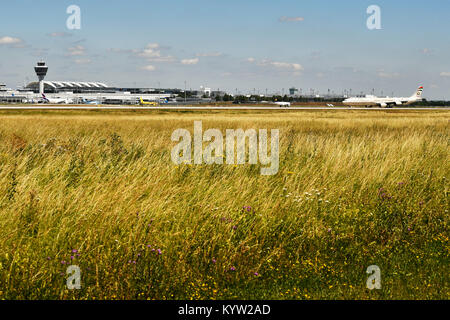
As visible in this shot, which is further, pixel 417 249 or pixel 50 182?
pixel 50 182

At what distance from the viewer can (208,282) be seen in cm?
573

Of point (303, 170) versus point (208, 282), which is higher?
point (303, 170)

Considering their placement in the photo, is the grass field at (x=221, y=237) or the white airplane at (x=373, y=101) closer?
the grass field at (x=221, y=237)

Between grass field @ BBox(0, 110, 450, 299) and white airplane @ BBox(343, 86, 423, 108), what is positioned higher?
white airplane @ BBox(343, 86, 423, 108)

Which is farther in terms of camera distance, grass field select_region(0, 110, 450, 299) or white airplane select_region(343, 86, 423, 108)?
white airplane select_region(343, 86, 423, 108)

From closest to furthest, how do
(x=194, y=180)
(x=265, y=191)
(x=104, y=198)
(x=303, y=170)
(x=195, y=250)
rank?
(x=195, y=250) → (x=104, y=198) → (x=265, y=191) → (x=194, y=180) → (x=303, y=170)

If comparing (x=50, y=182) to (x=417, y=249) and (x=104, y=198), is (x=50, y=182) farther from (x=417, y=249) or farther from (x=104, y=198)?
(x=417, y=249)

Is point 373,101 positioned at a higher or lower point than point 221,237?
higher

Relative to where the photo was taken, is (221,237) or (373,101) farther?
(373,101)

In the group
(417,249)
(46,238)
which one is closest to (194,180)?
(46,238)

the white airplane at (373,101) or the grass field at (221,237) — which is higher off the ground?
the white airplane at (373,101)
